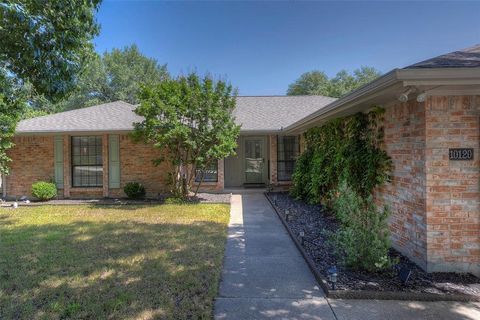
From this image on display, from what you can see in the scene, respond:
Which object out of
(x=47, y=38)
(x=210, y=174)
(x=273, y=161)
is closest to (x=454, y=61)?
A: (x=47, y=38)

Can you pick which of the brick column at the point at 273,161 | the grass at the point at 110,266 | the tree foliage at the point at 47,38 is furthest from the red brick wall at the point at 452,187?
the brick column at the point at 273,161

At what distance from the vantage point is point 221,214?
819 cm

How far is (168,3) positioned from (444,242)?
1405 cm

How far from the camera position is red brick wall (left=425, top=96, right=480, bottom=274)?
389 cm

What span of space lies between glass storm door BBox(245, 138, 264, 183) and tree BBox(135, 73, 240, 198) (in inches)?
132

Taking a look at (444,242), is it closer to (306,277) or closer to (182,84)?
(306,277)

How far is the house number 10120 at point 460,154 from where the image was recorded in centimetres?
392

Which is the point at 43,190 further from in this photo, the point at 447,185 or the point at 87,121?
the point at 447,185

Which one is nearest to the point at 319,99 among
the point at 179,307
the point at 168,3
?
the point at 168,3

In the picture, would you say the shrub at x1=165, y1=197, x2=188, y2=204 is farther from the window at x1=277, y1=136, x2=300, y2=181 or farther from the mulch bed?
the window at x1=277, y1=136, x2=300, y2=181

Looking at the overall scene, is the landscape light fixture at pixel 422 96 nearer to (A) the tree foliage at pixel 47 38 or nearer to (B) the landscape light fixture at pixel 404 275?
(B) the landscape light fixture at pixel 404 275

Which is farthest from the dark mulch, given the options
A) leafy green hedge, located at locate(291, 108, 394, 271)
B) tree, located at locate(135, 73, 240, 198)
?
tree, located at locate(135, 73, 240, 198)

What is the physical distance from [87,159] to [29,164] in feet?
7.15

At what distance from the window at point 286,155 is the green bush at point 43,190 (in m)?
8.66
